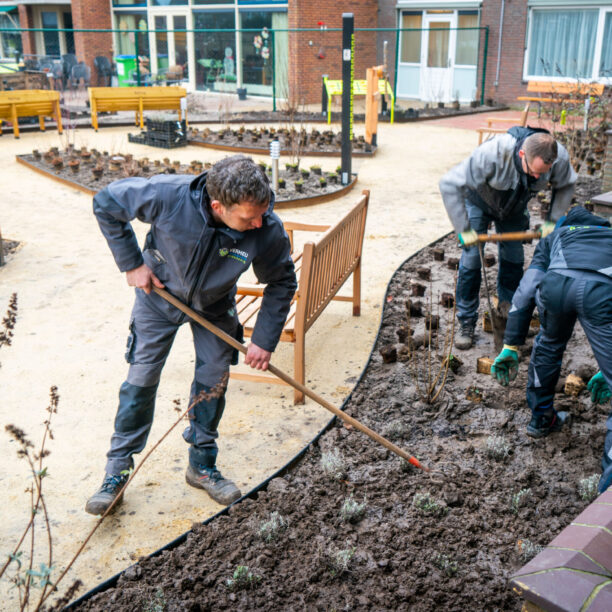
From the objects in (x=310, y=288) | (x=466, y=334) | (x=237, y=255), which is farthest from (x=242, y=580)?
(x=466, y=334)

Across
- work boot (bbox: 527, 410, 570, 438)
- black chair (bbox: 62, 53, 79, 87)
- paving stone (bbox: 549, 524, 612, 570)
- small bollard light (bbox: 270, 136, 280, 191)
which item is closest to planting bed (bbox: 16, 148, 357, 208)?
small bollard light (bbox: 270, 136, 280, 191)

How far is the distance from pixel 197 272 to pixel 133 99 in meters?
13.4

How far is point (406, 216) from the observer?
29.4 feet

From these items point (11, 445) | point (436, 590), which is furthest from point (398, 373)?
point (11, 445)

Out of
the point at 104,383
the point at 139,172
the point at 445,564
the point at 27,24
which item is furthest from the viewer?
the point at 27,24

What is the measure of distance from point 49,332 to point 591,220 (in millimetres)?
3963

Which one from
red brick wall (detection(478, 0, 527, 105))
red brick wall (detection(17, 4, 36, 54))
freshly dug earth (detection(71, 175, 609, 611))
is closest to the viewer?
freshly dug earth (detection(71, 175, 609, 611))

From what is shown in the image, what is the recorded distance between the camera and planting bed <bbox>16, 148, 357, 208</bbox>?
32.0ft

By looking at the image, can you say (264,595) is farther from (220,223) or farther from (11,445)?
(11,445)

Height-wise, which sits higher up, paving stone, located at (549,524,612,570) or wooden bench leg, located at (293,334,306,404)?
Result: paving stone, located at (549,524,612,570)

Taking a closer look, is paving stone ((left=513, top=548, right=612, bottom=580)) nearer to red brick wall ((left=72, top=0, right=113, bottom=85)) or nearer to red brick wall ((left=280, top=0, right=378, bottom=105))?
red brick wall ((left=280, top=0, right=378, bottom=105))

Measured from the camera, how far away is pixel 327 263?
4703 mm

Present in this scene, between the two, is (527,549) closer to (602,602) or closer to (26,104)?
(602,602)

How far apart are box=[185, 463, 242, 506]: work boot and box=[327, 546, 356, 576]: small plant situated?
644 mm
